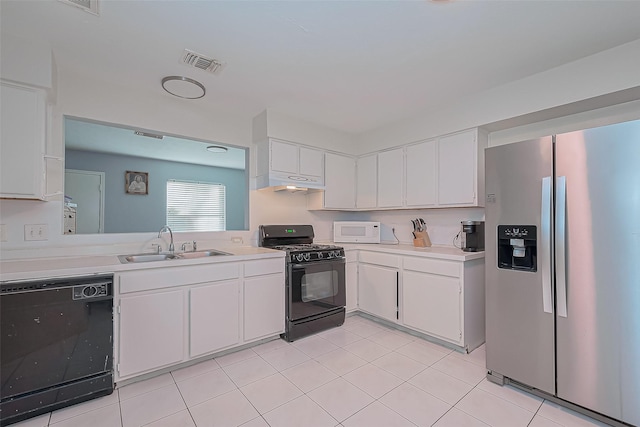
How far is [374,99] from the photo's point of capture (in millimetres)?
2916

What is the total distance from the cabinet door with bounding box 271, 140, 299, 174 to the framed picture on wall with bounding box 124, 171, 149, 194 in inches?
150

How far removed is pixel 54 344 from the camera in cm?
176

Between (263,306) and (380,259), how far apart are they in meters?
1.41

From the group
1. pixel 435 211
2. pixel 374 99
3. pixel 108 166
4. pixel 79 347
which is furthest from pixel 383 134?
pixel 108 166

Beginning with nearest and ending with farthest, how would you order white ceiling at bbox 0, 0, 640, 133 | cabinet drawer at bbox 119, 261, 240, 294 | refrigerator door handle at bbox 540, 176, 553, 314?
1. white ceiling at bbox 0, 0, 640, 133
2. refrigerator door handle at bbox 540, 176, 553, 314
3. cabinet drawer at bbox 119, 261, 240, 294

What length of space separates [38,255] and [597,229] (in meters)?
3.94

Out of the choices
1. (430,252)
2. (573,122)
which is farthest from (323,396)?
(573,122)

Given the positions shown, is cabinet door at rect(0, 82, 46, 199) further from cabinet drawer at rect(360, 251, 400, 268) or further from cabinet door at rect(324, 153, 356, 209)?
cabinet drawer at rect(360, 251, 400, 268)

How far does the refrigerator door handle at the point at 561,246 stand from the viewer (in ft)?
5.79

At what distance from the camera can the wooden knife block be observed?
133 inches

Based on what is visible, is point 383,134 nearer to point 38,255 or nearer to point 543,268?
point 543,268

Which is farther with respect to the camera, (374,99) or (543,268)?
(374,99)

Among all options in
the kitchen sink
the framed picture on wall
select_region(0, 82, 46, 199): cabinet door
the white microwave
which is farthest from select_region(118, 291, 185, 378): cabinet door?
the framed picture on wall

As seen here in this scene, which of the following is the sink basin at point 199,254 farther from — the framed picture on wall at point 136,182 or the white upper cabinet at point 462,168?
the framed picture on wall at point 136,182
